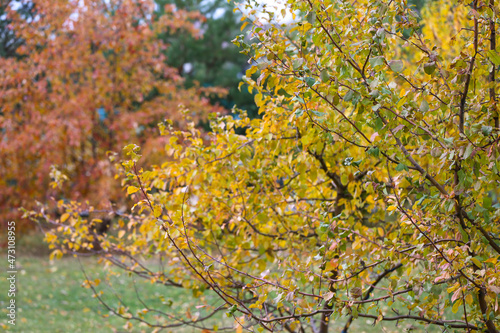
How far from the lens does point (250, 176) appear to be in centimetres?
251

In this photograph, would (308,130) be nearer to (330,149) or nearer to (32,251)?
(330,149)

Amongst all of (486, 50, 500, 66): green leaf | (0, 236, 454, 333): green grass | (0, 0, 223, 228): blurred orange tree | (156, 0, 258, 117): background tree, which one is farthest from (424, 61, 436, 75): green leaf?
(156, 0, 258, 117): background tree

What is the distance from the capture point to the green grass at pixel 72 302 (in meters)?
5.20

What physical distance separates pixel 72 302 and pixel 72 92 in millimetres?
4602

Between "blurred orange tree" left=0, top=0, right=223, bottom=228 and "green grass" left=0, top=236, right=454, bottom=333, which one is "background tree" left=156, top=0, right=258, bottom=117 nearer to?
"blurred orange tree" left=0, top=0, right=223, bottom=228

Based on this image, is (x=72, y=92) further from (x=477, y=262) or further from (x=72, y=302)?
(x=477, y=262)

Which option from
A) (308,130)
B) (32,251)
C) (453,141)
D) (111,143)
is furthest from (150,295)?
(453,141)

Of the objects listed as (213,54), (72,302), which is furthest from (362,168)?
(213,54)

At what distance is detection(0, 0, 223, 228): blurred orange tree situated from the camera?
8.92m

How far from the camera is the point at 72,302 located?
260 inches

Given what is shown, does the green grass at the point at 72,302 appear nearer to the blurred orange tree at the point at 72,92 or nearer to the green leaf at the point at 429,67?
the blurred orange tree at the point at 72,92

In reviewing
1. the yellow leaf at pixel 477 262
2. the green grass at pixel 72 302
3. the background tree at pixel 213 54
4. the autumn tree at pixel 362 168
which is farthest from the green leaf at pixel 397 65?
the background tree at pixel 213 54

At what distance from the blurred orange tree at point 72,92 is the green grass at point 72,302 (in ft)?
4.95

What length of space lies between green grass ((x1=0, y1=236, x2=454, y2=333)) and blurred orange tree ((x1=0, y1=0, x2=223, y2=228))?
151 cm
